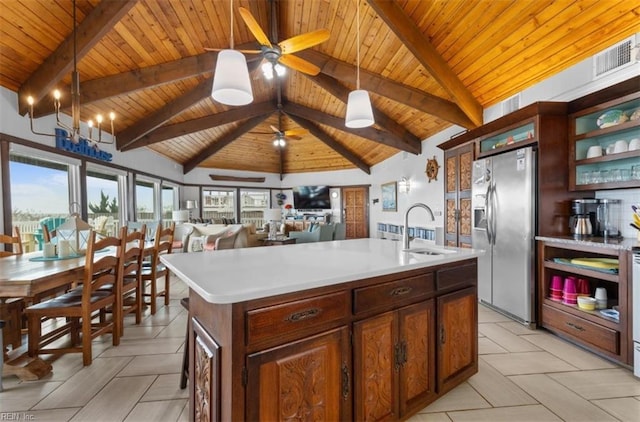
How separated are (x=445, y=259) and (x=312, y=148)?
8089mm

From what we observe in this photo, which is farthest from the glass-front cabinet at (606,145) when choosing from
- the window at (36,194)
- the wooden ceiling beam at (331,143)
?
the wooden ceiling beam at (331,143)

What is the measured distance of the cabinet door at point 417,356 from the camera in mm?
1520

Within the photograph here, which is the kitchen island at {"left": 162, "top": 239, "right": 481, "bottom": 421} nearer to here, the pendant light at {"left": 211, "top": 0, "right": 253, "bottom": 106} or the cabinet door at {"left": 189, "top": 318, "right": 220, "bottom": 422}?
the cabinet door at {"left": 189, "top": 318, "right": 220, "bottom": 422}

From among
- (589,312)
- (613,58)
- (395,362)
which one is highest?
(613,58)

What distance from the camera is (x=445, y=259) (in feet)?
5.44

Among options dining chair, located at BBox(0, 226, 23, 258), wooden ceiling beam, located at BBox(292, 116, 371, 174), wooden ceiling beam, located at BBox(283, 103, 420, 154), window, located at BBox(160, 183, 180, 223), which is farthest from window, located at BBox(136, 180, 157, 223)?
wooden ceiling beam, located at BBox(292, 116, 371, 174)

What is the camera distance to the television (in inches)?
400

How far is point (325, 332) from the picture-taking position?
1234mm

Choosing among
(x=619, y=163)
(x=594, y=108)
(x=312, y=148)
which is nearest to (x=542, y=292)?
(x=619, y=163)

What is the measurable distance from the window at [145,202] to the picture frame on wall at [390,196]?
21.2 ft

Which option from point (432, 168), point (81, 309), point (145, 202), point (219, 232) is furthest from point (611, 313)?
point (145, 202)

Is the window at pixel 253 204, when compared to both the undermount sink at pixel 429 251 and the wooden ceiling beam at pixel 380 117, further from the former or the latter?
the undermount sink at pixel 429 251

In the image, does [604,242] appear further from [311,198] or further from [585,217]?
[311,198]

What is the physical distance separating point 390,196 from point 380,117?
2.94 m
